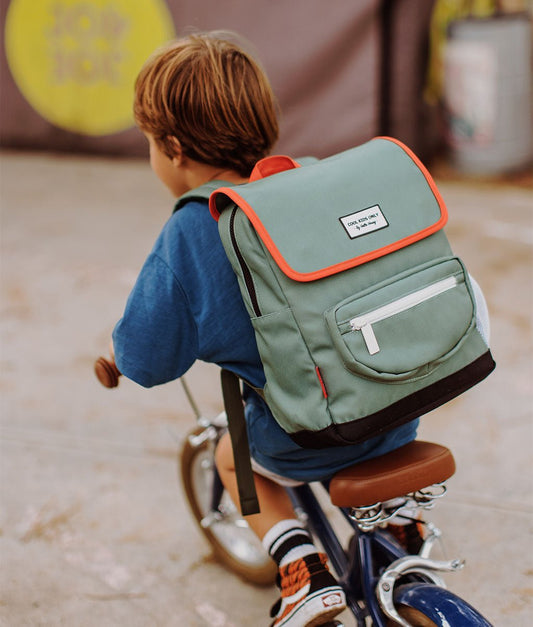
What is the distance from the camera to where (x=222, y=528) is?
2318 mm

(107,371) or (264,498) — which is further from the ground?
(107,371)

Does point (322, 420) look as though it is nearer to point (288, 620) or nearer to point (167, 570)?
point (288, 620)

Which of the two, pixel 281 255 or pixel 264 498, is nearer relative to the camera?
pixel 281 255

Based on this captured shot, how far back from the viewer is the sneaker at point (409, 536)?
1743 mm

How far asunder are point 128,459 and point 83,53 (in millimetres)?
3719

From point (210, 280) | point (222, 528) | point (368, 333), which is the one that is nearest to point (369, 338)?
point (368, 333)

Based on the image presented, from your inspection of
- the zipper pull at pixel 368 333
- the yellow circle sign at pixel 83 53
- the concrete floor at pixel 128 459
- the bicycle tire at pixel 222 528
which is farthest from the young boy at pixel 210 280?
the yellow circle sign at pixel 83 53

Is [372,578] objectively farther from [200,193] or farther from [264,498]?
[200,193]

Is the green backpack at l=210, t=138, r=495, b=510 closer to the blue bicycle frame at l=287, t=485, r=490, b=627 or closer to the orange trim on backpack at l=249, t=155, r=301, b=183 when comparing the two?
the orange trim on backpack at l=249, t=155, r=301, b=183

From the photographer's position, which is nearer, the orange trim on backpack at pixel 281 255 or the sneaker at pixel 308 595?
the orange trim on backpack at pixel 281 255

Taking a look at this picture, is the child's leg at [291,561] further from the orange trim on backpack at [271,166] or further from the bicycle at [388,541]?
the orange trim on backpack at [271,166]

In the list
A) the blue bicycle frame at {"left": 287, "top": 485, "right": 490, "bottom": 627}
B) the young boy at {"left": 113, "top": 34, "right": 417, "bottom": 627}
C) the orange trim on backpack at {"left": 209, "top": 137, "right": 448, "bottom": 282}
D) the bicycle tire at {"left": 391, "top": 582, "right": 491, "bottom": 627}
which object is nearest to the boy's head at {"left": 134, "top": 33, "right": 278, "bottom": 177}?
the young boy at {"left": 113, "top": 34, "right": 417, "bottom": 627}

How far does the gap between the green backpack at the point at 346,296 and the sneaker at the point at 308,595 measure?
38 centimetres

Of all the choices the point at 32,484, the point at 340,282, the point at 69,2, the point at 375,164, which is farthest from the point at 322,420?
the point at 69,2
